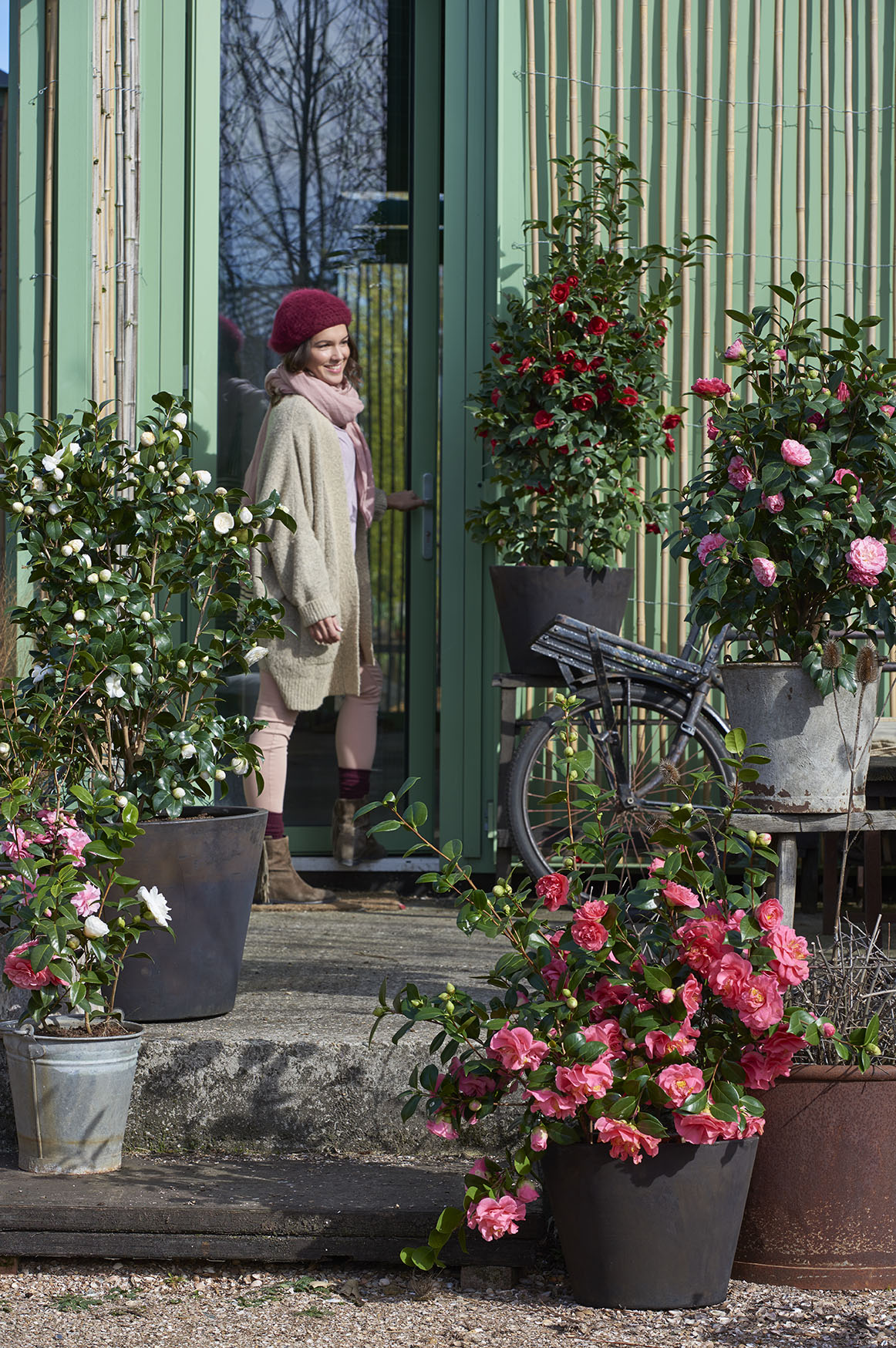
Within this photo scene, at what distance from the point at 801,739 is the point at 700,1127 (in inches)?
35.8

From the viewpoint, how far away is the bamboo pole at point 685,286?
491 centimetres

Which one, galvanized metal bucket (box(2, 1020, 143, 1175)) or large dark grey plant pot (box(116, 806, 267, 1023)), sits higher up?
large dark grey plant pot (box(116, 806, 267, 1023))

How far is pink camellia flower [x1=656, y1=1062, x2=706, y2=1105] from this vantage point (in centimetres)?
217

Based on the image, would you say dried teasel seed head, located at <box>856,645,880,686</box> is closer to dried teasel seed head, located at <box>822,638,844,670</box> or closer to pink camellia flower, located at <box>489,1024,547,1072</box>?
dried teasel seed head, located at <box>822,638,844,670</box>

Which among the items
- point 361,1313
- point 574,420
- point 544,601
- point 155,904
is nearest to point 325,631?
point 544,601

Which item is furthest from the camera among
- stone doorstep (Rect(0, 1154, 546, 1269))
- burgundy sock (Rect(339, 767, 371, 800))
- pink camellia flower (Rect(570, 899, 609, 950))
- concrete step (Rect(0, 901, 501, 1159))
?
burgundy sock (Rect(339, 767, 371, 800))

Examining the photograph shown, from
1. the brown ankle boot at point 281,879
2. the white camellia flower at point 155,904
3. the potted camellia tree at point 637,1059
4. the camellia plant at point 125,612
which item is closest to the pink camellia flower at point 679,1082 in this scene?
the potted camellia tree at point 637,1059

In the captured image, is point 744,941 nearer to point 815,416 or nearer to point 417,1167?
point 417,1167

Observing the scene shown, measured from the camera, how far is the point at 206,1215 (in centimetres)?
250

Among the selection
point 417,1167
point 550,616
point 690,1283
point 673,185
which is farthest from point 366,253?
point 690,1283

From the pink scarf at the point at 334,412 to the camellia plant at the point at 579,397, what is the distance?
429 millimetres

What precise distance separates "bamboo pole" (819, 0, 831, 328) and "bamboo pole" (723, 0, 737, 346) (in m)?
0.31

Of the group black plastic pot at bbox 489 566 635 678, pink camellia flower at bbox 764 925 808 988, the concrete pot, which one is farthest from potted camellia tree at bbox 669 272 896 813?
Answer: black plastic pot at bbox 489 566 635 678

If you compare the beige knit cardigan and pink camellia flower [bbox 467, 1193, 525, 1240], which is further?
the beige knit cardigan
